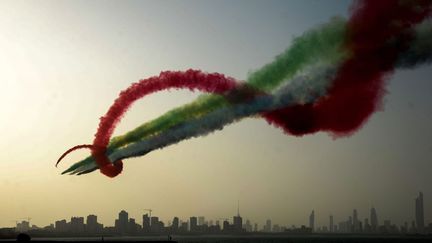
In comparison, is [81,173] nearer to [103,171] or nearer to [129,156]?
[103,171]

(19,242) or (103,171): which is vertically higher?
(103,171)

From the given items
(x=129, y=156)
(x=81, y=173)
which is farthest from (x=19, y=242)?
(x=129, y=156)

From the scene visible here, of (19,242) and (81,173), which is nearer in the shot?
(81,173)

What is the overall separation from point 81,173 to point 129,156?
8322 millimetres

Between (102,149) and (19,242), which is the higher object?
(102,149)

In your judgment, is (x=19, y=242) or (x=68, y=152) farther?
(x=19, y=242)

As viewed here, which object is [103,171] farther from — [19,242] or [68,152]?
[19,242]

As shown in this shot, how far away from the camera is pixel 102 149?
2741 inches

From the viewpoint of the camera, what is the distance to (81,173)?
7138 cm

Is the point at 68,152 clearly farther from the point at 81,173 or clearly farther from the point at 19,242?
the point at 19,242

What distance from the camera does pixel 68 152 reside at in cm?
6775

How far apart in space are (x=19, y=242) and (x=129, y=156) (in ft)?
172

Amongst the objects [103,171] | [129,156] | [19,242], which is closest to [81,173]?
[103,171]

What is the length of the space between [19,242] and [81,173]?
45.2m
